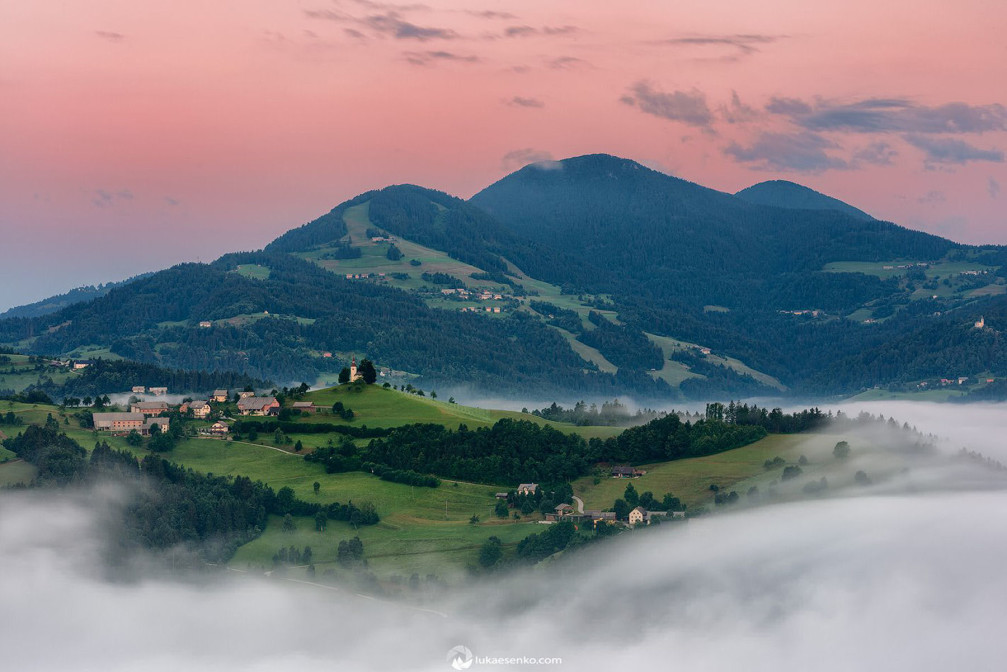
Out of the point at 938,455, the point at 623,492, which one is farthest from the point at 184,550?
the point at 938,455

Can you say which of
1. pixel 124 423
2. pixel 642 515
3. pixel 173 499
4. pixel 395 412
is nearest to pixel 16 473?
pixel 173 499

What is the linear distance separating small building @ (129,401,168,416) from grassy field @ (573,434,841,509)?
53.4 m

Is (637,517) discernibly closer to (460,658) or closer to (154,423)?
(460,658)

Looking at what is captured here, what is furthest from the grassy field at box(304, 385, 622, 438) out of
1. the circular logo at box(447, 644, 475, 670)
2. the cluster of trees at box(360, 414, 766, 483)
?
the circular logo at box(447, 644, 475, 670)

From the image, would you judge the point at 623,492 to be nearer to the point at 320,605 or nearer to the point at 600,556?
the point at 600,556

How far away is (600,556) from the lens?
12412 centimetres

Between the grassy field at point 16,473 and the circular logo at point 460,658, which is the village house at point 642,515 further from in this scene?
the grassy field at point 16,473

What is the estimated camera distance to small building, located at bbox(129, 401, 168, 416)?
164 metres

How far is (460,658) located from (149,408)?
71.1 metres

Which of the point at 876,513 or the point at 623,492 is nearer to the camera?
the point at 876,513

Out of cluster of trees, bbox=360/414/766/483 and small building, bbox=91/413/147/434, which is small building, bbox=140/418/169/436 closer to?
small building, bbox=91/413/147/434

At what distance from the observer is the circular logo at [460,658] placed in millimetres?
107875

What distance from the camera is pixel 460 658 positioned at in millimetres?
109312

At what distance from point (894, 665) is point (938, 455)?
183ft
